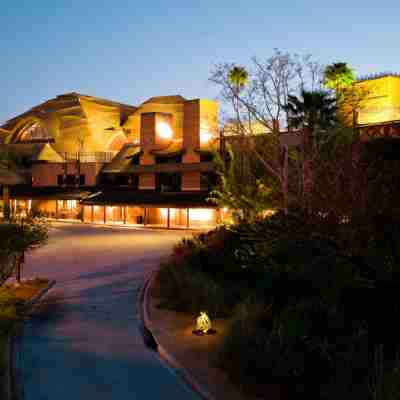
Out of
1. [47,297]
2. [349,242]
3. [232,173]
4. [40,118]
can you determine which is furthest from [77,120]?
[349,242]

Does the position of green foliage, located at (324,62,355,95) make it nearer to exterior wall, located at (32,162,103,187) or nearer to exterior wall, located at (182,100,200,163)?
exterior wall, located at (182,100,200,163)

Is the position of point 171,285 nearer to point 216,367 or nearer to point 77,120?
point 216,367

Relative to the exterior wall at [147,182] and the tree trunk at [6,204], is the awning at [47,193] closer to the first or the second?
the exterior wall at [147,182]

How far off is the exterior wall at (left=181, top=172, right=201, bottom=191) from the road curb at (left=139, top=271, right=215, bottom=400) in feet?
84.9

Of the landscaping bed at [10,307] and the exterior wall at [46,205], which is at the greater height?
the exterior wall at [46,205]

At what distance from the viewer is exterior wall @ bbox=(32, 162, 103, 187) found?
47.7m

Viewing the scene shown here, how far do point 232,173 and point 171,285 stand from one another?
7352 mm

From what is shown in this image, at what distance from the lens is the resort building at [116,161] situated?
1533 inches

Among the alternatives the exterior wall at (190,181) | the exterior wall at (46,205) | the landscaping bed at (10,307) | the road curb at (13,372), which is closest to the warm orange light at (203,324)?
the road curb at (13,372)

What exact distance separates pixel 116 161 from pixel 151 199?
36.2ft

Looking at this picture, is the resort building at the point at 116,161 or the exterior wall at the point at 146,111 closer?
the resort building at the point at 116,161

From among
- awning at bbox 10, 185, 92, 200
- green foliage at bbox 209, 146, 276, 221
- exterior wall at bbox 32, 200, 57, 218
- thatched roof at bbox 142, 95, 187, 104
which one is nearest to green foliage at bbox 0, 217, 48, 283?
green foliage at bbox 209, 146, 276, 221

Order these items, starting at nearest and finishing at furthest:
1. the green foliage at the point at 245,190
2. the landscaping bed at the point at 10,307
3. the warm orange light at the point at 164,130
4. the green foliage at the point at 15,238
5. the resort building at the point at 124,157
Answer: the landscaping bed at the point at 10,307 < the green foliage at the point at 15,238 < the green foliage at the point at 245,190 < the resort building at the point at 124,157 < the warm orange light at the point at 164,130

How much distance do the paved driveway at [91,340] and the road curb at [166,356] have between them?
0.15m
